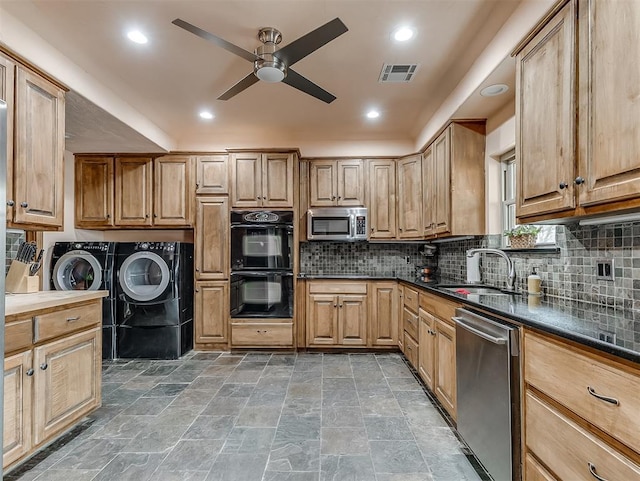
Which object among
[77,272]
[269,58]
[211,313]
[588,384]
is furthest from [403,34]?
[77,272]

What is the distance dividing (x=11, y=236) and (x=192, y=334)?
2.02 m

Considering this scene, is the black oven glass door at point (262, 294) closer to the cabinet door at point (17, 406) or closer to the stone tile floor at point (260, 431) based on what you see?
the stone tile floor at point (260, 431)

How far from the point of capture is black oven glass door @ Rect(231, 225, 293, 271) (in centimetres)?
391

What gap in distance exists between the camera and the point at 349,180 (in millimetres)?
4195

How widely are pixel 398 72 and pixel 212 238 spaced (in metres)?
2.70

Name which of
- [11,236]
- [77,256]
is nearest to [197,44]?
[11,236]

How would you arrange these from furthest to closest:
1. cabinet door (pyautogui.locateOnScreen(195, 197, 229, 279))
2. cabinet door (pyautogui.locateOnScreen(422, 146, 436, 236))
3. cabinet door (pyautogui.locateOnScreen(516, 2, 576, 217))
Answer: cabinet door (pyautogui.locateOnScreen(195, 197, 229, 279)) → cabinet door (pyautogui.locateOnScreen(422, 146, 436, 236)) → cabinet door (pyautogui.locateOnScreen(516, 2, 576, 217))

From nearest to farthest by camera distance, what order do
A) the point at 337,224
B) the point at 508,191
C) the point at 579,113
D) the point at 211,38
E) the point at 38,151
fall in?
the point at 579,113 < the point at 211,38 < the point at 38,151 < the point at 508,191 < the point at 337,224

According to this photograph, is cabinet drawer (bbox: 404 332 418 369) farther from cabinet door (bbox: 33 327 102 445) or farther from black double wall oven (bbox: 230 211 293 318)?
cabinet door (bbox: 33 327 102 445)

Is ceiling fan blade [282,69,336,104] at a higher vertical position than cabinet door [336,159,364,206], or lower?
higher

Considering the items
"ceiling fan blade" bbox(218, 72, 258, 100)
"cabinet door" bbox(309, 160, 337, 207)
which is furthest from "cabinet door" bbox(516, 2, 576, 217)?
"cabinet door" bbox(309, 160, 337, 207)

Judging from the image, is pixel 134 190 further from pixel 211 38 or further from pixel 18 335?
pixel 211 38

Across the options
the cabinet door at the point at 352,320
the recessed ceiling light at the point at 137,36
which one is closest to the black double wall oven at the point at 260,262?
the cabinet door at the point at 352,320

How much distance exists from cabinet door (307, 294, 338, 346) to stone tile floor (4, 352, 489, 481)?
0.56 m
